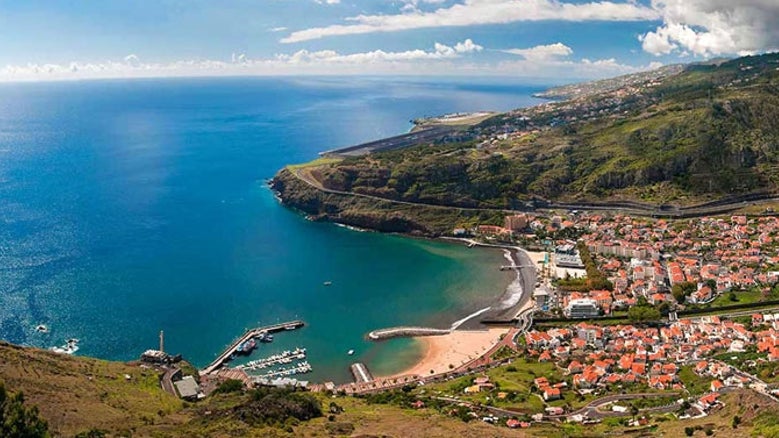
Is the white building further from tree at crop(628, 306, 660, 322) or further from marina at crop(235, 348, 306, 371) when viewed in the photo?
marina at crop(235, 348, 306, 371)

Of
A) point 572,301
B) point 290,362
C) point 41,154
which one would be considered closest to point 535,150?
point 572,301

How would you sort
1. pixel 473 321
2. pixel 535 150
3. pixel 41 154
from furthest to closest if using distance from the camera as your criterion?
1. pixel 41 154
2. pixel 535 150
3. pixel 473 321

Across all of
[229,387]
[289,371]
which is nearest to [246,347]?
[289,371]

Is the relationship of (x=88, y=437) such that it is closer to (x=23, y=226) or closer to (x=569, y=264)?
(x=569, y=264)

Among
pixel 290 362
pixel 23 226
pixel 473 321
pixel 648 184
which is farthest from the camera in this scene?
pixel 648 184

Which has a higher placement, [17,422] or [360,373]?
[17,422]

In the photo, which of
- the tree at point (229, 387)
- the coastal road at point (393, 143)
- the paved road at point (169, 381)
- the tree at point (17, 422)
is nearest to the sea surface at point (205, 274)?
the paved road at point (169, 381)

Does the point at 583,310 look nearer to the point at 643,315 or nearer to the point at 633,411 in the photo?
the point at 643,315
